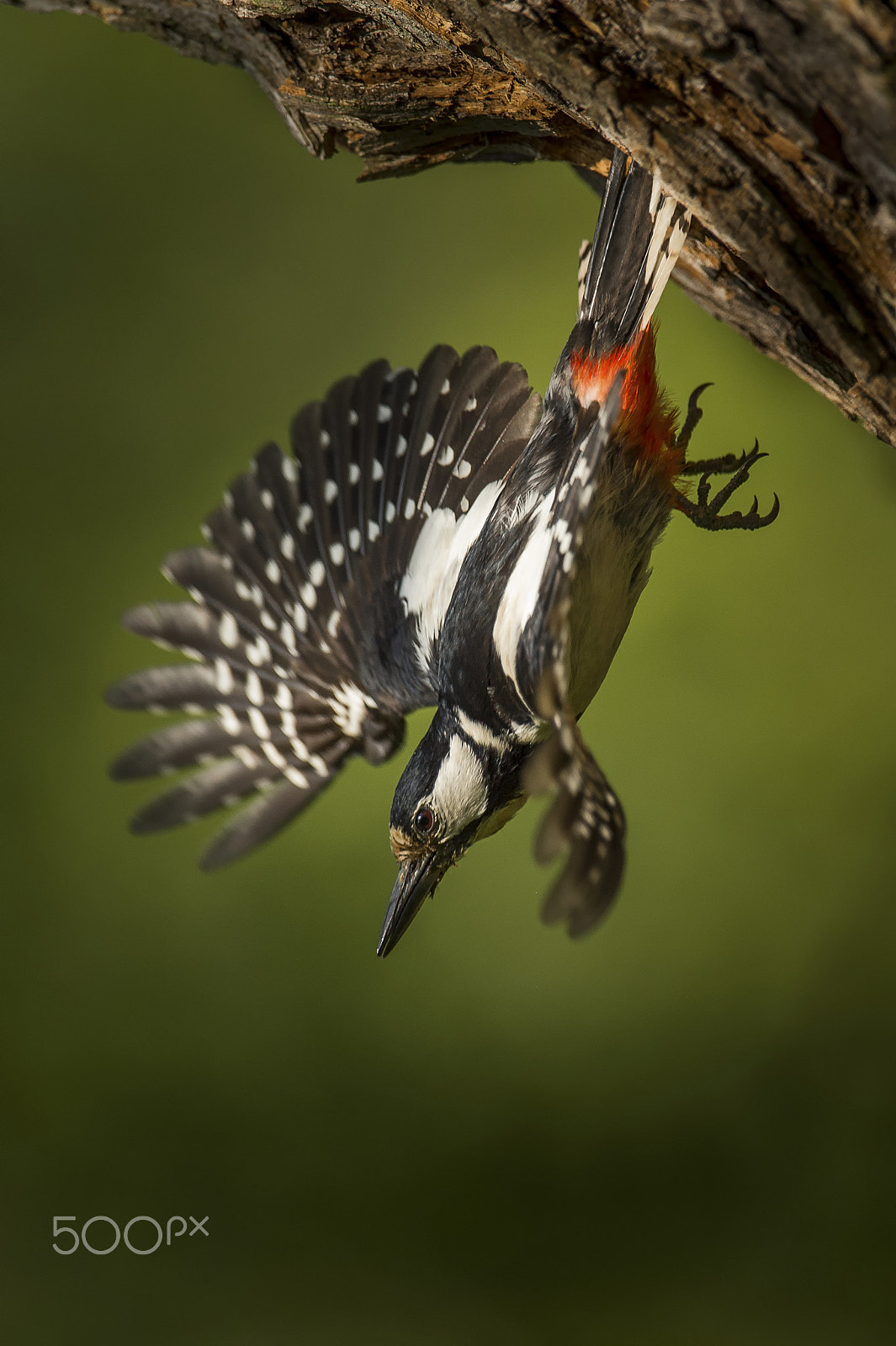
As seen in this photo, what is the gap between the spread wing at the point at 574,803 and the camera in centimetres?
87

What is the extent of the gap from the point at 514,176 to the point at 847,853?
1.86 metres

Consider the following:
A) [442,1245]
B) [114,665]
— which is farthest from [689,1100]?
[114,665]

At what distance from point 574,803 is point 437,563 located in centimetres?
92

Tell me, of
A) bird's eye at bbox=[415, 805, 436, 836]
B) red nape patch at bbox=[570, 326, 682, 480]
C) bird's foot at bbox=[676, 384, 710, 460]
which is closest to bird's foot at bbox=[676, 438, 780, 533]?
bird's foot at bbox=[676, 384, 710, 460]

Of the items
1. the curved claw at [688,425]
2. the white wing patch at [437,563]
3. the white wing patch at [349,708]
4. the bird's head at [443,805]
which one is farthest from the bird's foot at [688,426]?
the white wing patch at [349,708]

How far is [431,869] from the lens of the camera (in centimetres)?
149

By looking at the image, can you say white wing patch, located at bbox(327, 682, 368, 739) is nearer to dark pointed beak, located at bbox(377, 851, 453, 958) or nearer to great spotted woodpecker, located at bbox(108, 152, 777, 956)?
great spotted woodpecker, located at bbox(108, 152, 777, 956)

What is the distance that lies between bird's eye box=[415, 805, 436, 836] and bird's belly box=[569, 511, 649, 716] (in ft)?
0.85

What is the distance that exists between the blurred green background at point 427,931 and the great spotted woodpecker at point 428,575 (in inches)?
28.1

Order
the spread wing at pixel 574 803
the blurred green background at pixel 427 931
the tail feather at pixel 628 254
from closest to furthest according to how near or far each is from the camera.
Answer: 1. the spread wing at pixel 574 803
2. the tail feather at pixel 628 254
3. the blurred green background at pixel 427 931

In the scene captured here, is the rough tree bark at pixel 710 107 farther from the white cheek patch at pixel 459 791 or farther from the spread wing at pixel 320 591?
the white cheek patch at pixel 459 791

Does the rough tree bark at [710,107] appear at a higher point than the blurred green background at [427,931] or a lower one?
higher

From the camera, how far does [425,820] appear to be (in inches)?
57.8

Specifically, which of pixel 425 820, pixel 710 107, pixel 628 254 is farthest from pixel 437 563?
pixel 710 107
